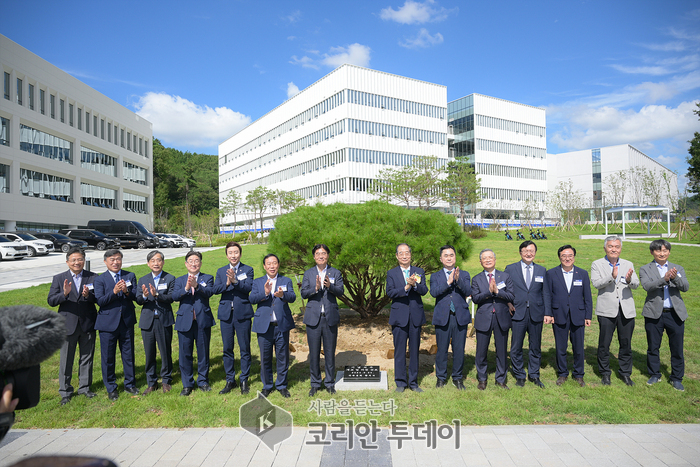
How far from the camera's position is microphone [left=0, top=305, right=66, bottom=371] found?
5.65ft

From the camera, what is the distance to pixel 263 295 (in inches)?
215

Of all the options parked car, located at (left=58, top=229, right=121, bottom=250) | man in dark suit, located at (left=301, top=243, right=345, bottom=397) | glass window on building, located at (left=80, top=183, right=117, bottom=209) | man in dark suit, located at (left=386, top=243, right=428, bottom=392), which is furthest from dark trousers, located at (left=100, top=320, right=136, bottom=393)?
glass window on building, located at (left=80, top=183, right=117, bottom=209)

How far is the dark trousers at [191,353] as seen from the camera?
550cm

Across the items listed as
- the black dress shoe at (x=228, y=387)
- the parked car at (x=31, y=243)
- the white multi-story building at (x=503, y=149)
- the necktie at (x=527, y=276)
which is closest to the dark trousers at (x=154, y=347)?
the black dress shoe at (x=228, y=387)

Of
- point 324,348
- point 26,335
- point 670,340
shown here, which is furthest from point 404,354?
point 26,335

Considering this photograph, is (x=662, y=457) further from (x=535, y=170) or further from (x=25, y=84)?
(x=535, y=170)

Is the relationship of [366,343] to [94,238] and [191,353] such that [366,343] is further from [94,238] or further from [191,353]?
[94,238]

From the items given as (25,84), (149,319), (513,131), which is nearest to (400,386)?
(149,319)

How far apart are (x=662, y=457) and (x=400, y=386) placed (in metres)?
2.79

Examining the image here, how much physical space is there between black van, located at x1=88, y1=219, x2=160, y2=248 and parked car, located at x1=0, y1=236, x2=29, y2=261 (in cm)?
1119

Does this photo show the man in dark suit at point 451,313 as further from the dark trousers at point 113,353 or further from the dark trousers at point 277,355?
the dark trousers at point 113,353

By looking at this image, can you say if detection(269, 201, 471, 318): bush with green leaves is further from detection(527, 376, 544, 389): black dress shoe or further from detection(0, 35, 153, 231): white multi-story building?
Answer: detection(0, 35, 153, 231): white multi-story building

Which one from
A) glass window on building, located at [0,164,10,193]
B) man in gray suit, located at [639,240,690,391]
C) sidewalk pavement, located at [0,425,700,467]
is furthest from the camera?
glass window on building, located at [0,164,10,193]

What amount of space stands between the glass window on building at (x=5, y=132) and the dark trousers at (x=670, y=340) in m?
40.9
